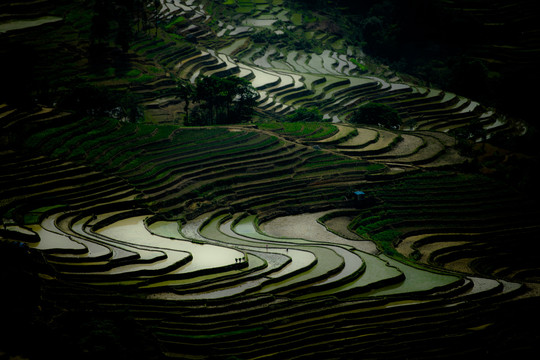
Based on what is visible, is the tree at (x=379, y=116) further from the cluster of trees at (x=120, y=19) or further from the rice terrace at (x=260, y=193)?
the cluster of trees at (x=120, y=19)

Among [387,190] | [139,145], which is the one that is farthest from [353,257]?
[139,145]

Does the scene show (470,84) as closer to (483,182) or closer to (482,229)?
(483,182)

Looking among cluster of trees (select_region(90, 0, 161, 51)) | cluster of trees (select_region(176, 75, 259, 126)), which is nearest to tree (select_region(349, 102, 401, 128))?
cluster of trees (select_region(176, 75, 259, 126))

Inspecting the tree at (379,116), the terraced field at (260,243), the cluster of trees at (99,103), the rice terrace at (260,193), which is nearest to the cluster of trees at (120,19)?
the rice terrace at (260,193)

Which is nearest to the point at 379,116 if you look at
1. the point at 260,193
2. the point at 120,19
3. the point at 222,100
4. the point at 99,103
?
the point at 222,100

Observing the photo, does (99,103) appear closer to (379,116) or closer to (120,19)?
(120,19)

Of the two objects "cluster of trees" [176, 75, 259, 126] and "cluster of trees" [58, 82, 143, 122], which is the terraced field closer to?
"cluster of trees" [58, 82, 143, 122]
